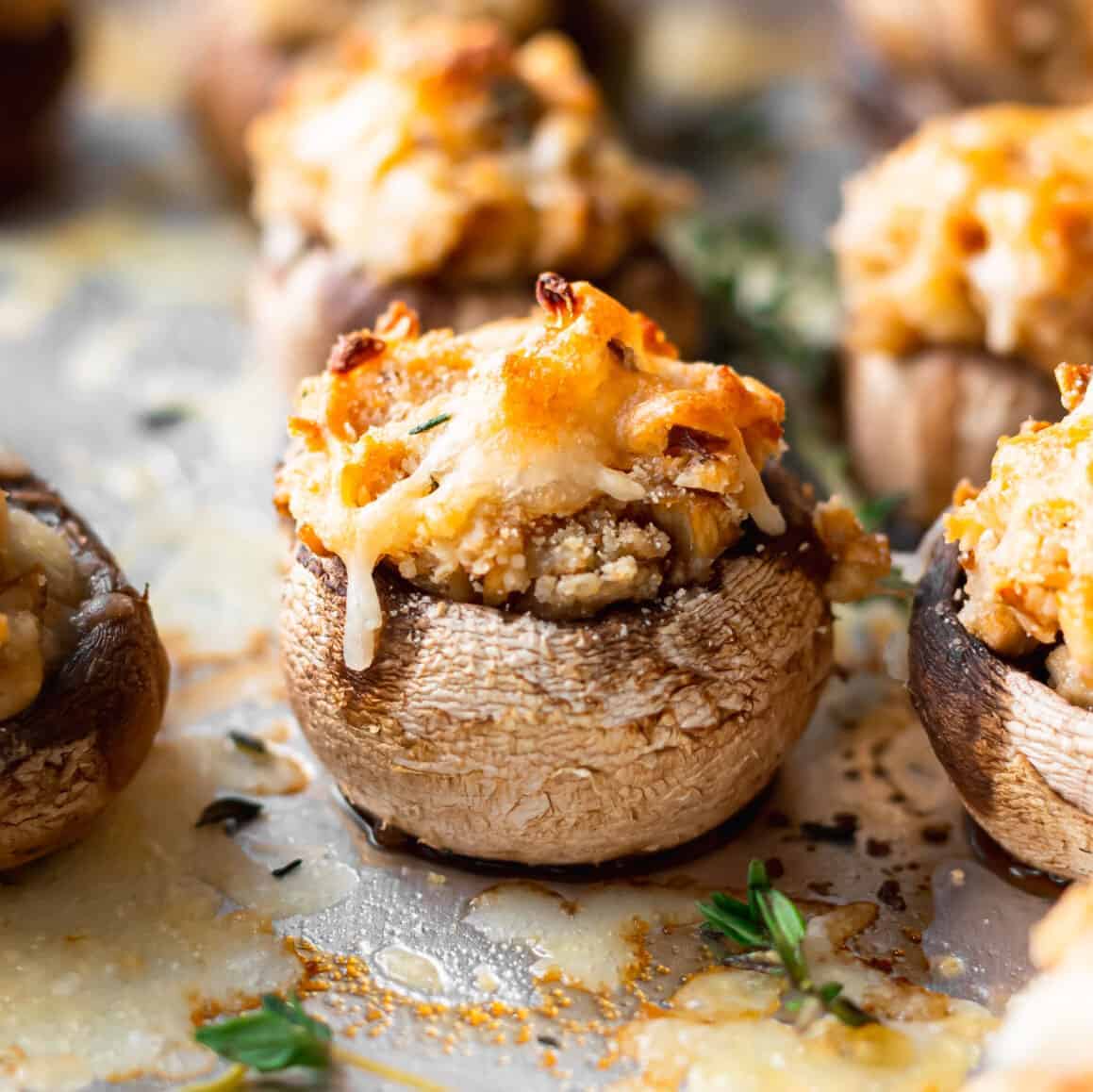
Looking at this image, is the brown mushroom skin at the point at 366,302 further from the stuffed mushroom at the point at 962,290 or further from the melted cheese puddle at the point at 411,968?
the melted cheese puddle at the point at 411,968

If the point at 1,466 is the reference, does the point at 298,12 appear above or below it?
above

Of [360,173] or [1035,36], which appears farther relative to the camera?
[1035,36]

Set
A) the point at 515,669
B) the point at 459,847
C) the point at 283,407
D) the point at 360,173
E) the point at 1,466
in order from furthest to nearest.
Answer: the point at 283,407, the point at 360,173, the point at 1,466, the point at 459,847, the point at 515,669

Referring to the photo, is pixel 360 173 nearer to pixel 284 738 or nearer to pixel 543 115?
pixel 543 115

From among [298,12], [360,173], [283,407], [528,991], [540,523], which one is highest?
[298,12]

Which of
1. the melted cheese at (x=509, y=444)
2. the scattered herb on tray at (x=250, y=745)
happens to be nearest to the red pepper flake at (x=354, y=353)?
the melted cheese at (x=509, y=444)

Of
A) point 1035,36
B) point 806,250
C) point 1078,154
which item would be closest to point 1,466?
point 1078,154

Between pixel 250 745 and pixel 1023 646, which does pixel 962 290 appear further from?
pixel 250 745

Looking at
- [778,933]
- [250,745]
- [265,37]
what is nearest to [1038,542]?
[778,933]
